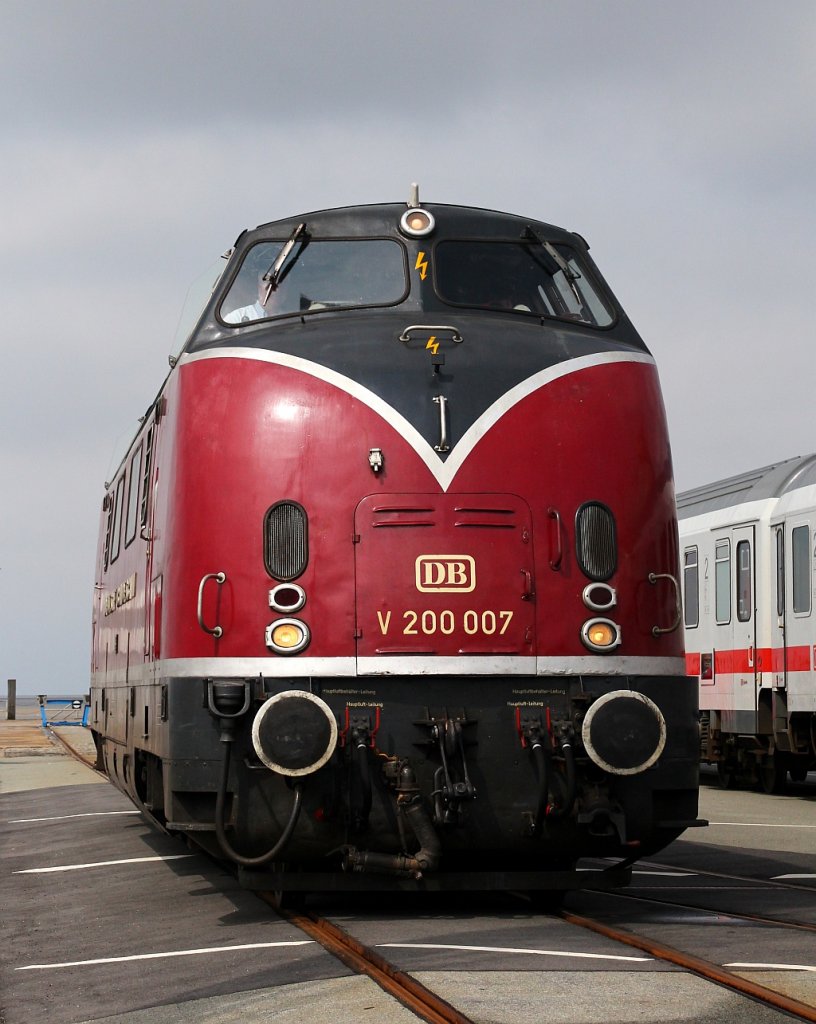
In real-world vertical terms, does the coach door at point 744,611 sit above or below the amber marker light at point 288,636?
above

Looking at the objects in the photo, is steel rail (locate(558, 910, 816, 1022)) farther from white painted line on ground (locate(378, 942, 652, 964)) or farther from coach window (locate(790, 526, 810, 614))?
coach window (locate(790, 526, 810, 614))

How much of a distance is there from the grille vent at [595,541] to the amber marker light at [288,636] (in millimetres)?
1621

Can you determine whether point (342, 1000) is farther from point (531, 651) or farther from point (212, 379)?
point (212, 379)

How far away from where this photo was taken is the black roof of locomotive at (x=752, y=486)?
1988 cm

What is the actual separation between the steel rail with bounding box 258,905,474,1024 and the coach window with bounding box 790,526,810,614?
37.1 feet

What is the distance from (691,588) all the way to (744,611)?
2.04m

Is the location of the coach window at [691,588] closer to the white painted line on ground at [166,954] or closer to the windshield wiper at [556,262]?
the windshield wiper at [556,262]

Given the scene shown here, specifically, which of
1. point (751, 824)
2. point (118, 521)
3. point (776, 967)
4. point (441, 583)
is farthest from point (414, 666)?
point (751, 824)

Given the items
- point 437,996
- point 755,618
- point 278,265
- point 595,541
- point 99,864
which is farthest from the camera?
point 755,618

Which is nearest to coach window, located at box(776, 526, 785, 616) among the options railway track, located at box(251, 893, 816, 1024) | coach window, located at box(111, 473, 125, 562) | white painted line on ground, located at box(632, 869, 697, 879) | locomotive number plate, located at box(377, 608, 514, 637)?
white painted line on ground, located at box(632, 869, 697, 879)

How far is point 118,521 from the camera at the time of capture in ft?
46.9

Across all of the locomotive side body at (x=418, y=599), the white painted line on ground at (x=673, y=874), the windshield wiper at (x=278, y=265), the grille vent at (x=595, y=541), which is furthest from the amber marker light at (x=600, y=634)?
the white painted line on ground at (x=673, y=874)

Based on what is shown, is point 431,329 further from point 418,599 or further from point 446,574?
point 418,599

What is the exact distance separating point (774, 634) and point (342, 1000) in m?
14.2
